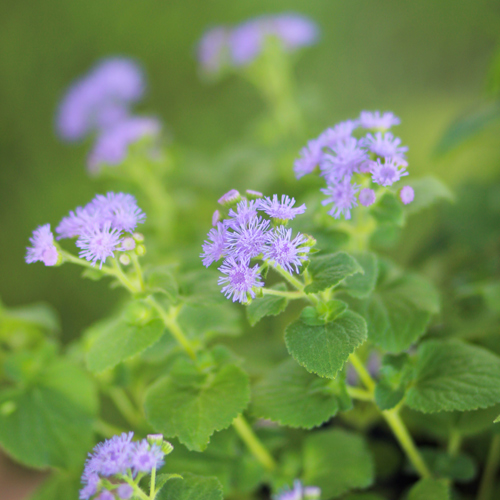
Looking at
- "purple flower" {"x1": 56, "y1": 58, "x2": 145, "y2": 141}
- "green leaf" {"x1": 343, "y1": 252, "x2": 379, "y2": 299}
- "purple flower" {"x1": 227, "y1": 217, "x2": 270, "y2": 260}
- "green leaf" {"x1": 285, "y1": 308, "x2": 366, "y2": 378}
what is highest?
"purple flower" {"x1": 56, "y1": 58, "x2": 145, "y2": 141}

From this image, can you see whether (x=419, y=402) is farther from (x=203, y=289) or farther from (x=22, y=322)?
(x=22, y=322)

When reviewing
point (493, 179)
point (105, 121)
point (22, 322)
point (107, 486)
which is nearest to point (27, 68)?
point (105, 121)

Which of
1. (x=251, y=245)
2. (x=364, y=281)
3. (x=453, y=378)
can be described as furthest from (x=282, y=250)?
(x=453, y=378)

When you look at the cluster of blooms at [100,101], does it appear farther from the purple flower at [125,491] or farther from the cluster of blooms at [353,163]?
the purple flower at [125,491]

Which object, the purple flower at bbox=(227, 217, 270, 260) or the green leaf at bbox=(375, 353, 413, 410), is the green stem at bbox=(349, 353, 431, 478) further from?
the purple flower at bbox=(227, 217, 270, 260)

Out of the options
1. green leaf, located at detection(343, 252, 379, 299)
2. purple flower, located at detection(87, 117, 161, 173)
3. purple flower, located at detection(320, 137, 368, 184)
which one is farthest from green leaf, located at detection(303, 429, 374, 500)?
purple flower, located at detection(87, 117, 161, 173)
